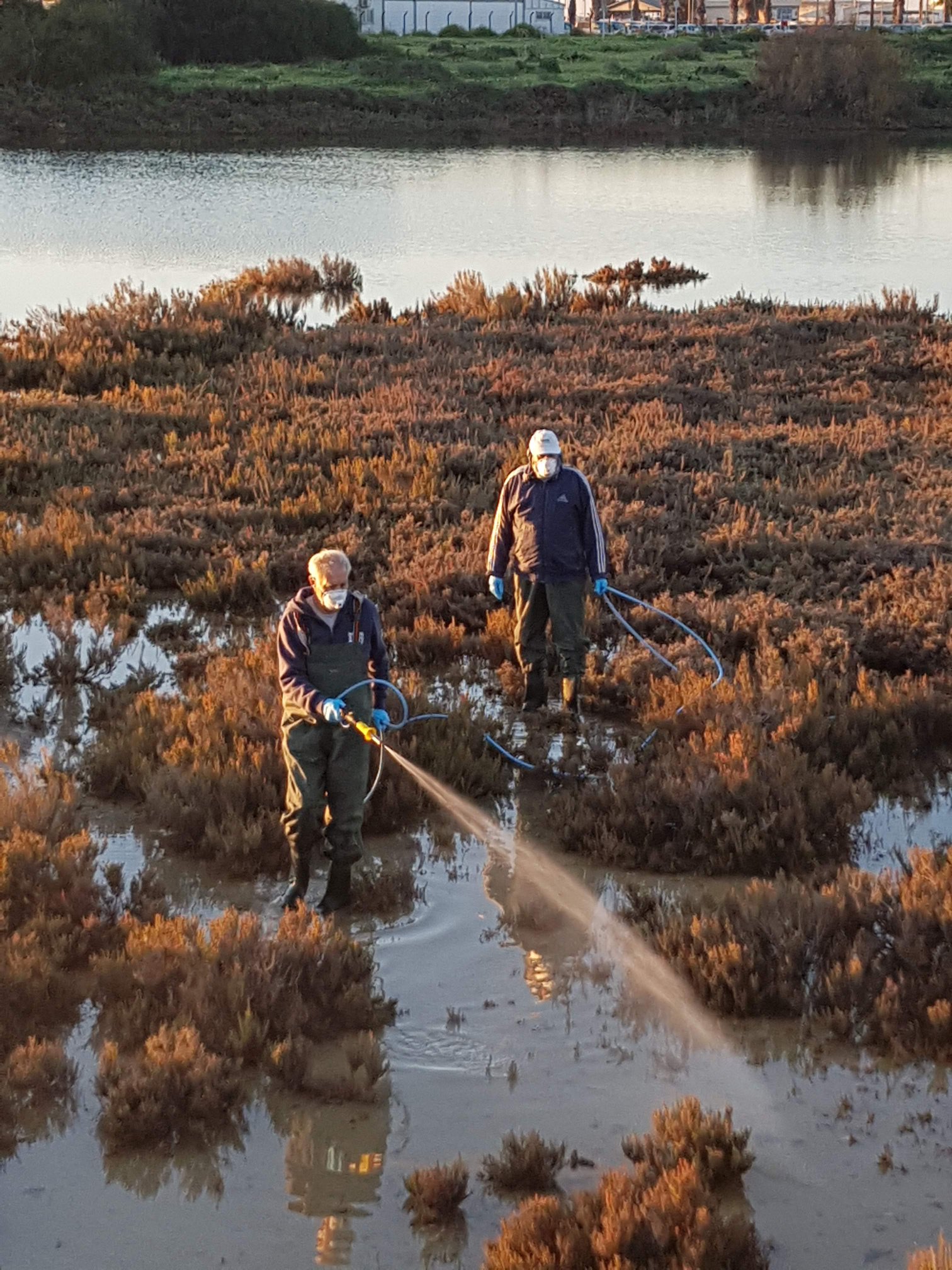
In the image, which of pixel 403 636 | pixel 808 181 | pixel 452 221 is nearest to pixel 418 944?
pixel 403 636

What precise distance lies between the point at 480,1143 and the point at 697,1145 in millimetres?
875

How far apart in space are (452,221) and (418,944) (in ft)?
121

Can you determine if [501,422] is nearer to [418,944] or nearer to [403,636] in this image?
[403,636]

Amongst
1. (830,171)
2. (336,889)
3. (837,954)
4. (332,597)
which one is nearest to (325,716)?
(332,597)

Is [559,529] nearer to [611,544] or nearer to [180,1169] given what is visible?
[611,544]

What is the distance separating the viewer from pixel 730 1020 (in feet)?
22.4

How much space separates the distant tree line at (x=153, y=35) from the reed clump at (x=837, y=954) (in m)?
76.5

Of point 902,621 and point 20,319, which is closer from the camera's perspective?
point 902,621

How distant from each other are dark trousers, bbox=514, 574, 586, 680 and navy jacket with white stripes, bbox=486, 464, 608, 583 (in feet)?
0.44

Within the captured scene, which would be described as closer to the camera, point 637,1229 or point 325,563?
point 637,1229

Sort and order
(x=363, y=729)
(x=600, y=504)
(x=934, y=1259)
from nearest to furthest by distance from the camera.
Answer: (x=934, y=1259) < (x=363, y=729) < (x=600, y=504)

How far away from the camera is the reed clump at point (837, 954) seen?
21.7ft

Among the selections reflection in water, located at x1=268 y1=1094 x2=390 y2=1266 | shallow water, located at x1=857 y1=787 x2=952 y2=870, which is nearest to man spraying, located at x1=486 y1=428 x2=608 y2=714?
shallow water, located at x1=857 y1=787 x2=952 y2=870

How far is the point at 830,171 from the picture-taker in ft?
186
